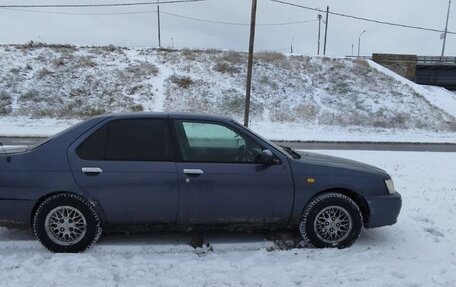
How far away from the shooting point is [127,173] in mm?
4840

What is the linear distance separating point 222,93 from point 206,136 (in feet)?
82.0

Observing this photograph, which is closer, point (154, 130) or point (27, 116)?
Result: point (154, 130)

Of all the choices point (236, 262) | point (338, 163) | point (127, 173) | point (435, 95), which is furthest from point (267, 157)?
point (435, 95)

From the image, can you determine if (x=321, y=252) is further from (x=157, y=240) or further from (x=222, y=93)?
(x=222, y=93)

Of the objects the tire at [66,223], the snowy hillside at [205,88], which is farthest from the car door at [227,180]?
the snowy hillside at [205,88]

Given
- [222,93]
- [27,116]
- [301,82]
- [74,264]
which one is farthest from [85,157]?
[301,82]

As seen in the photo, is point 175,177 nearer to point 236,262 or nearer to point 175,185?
point 175,185

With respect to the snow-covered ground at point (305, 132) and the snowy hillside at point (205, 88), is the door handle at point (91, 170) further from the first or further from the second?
the snowy hillside at point (205, 88)

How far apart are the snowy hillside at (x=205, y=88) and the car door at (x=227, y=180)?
73.2 feet

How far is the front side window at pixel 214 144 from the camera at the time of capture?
5.04m

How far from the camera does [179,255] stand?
4.82 metres

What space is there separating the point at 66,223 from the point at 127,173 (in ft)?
2.66

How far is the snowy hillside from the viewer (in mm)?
27797

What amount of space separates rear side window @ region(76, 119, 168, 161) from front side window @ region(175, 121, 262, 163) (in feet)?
0.72
